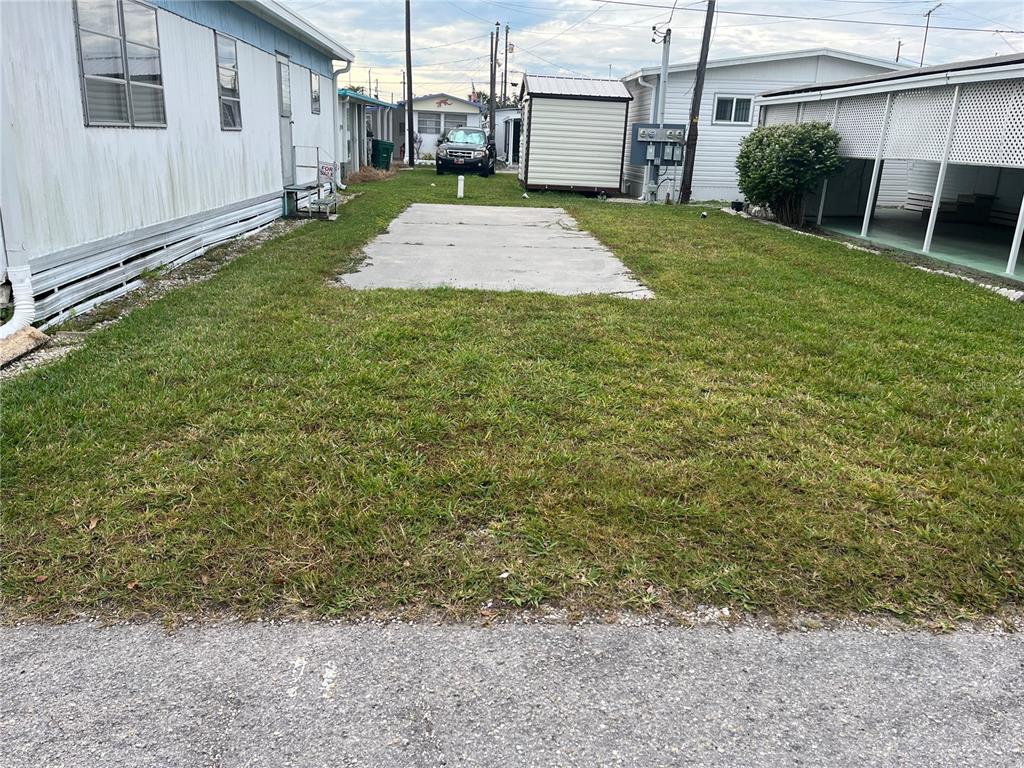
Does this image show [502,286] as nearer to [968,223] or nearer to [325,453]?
[325,453]

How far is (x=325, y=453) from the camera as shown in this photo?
10.7 ft

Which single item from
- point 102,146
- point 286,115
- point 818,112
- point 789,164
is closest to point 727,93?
point 818,112

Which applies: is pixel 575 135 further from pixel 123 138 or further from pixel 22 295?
pixel 22 295

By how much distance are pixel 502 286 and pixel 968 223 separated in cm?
1075

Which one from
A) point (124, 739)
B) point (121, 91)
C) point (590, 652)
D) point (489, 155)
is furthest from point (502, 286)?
point (489, 155)

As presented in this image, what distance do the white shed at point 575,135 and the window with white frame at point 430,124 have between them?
22.4 meters

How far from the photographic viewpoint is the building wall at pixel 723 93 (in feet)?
58.4

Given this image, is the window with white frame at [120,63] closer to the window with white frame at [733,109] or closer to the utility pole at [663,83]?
the utility pole at [663,83]

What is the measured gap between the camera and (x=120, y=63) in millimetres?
6238

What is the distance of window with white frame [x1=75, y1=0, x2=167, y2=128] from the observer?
570 cm

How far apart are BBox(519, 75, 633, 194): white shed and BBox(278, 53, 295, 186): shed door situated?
675 centimetres

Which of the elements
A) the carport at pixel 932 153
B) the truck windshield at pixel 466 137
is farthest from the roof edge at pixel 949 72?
the truck windshield at pixel 466 137

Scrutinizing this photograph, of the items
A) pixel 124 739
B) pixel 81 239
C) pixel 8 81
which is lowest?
pixel 124 739

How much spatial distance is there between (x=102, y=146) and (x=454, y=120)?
1388 inches
